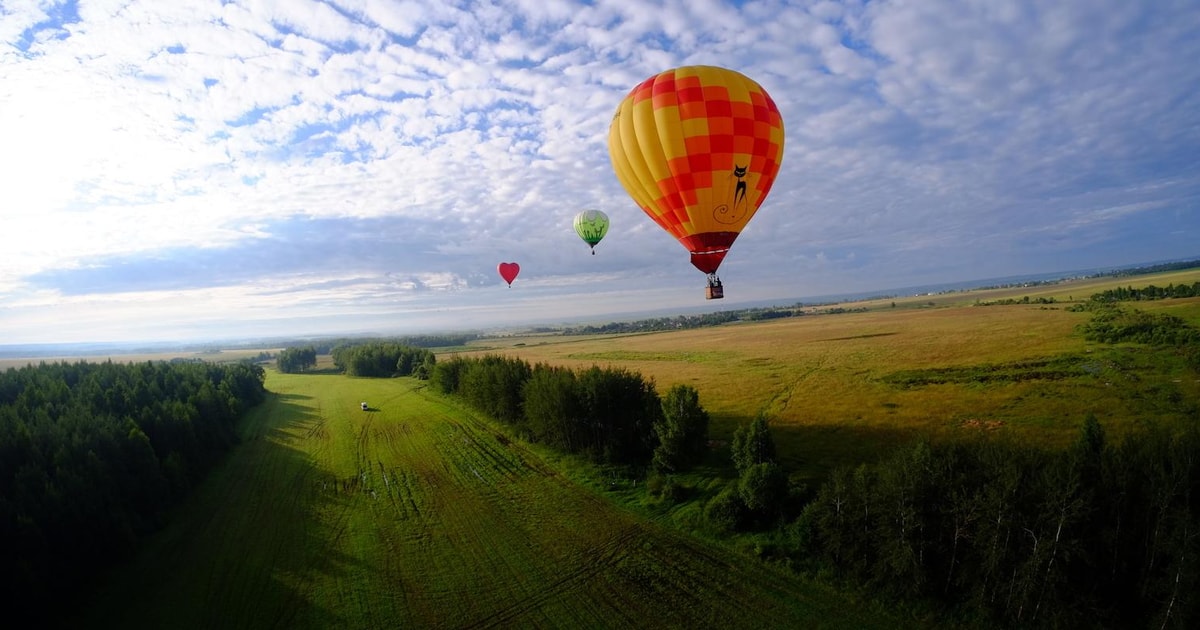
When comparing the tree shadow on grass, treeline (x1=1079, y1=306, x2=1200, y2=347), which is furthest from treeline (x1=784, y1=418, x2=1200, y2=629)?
treeline (x1=1079, y1=306, x2=1200, y2=347)

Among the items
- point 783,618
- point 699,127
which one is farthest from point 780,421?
point 699,127

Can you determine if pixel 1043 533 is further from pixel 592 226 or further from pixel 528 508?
pixel 592 226

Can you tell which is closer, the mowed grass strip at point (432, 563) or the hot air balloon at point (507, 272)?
the mowed grass strip at point (432, 563)

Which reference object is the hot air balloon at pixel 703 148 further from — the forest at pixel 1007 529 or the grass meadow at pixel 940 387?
the grass meadow at pixel 940 387

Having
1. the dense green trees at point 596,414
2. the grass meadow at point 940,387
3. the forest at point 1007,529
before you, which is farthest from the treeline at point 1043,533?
the dense green trees at point 596,414

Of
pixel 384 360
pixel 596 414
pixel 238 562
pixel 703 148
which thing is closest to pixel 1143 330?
pixel 596 414

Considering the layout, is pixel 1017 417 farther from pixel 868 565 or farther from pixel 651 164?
pixel 651 164
